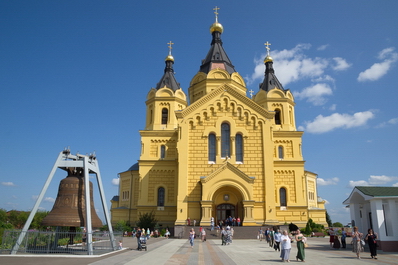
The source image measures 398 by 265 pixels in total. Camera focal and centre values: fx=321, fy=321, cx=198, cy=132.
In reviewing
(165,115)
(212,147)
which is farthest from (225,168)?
(165,115)

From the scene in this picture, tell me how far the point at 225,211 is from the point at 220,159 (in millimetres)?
5278

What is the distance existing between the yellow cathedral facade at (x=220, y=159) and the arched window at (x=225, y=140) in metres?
0.10

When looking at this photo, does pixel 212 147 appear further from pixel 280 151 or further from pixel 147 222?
pixel 147 222

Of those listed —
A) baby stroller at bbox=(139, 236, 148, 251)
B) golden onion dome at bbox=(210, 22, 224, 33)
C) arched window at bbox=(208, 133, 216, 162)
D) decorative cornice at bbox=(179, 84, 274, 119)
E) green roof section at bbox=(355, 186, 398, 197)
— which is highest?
golden onion dome at bbox=(210, 22, 224, 33)

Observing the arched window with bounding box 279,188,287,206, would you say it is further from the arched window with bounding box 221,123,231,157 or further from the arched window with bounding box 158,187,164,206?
the arched window with bounding box 158,187,164,206

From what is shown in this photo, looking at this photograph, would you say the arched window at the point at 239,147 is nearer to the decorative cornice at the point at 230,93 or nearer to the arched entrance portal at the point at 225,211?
the decorative cornice at the point at 230,93

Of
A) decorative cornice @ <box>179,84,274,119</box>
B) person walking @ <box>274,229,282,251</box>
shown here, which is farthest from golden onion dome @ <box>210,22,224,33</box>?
person walking @ <box>274,229,282,251</box>

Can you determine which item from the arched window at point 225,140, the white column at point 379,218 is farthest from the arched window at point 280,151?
the white column at point 379,218

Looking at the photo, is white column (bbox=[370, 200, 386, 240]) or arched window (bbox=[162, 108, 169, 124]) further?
arched window (bbox=[162, 108, 169, 124])

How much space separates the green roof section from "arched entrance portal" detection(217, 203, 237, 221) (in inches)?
572

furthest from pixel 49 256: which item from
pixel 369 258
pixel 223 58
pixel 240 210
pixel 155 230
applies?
pixel 223 58

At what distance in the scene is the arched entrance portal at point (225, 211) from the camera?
3234cm

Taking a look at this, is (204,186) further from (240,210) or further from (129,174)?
(129,174)

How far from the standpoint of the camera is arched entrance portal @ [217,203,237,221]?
106 ft
